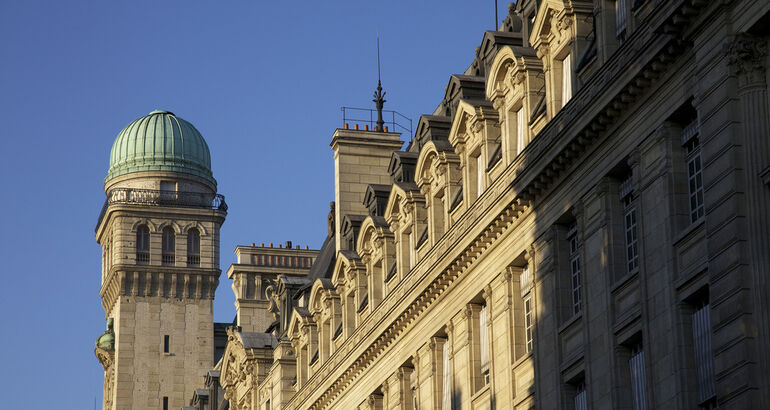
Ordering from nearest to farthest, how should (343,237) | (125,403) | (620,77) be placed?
(620,77), (343,237), (125,403)

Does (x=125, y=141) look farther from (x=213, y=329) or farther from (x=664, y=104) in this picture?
(x=664, y=104)

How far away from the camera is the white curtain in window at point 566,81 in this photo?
44.4 m

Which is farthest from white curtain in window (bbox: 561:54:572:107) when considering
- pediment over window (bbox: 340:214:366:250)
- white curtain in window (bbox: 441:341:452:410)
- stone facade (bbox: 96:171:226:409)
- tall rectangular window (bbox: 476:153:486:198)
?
stone facade (bbox: 96:171:226:409)

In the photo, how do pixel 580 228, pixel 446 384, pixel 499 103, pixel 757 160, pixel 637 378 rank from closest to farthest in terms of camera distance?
pixel 757 160 → pixel 637 378 → pixel 580 228 → pixel 499 103 → pixel 446 384

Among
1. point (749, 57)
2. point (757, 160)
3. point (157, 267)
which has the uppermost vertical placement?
point (157, 267)

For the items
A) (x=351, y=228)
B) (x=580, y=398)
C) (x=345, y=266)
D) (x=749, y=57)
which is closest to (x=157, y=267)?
(x=351, y=228)

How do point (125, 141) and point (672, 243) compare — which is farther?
point (125, 141)

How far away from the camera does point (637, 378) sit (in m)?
39.0

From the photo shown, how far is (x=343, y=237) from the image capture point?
6819 cm

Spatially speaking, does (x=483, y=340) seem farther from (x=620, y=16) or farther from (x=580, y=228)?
(x=620, y=16)

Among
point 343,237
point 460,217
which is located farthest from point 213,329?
point 460,217

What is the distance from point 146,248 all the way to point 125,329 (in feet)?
23.7

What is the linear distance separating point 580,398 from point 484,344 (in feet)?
26.1

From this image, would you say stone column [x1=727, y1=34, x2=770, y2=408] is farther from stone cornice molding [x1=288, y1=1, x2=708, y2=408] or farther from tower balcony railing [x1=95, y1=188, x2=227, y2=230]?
tower balcony railing [x1=95, y1=188, x2=227, y2=230]
